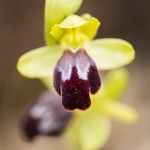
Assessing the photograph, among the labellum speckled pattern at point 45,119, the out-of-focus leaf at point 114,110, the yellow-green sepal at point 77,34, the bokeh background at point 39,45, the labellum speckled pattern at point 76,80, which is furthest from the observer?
the bokeh background at point 39,45

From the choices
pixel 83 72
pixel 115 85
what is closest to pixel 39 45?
pixel 115 85

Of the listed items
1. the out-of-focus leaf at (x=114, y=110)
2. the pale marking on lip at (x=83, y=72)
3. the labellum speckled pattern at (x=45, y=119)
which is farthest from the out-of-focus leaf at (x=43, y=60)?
the out-of-focus leaf at (x=114, y=110)

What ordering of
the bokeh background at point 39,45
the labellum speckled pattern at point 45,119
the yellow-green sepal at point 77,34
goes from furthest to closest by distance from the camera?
the bokeh background at point 39,45, the labellum speckled pattern at point 45,119, the yellow-green sepal at point 77,34


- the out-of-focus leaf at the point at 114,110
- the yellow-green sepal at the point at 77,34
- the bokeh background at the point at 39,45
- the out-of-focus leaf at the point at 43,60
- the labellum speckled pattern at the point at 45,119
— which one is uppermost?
the yellow-green sepal at the point at 77,34

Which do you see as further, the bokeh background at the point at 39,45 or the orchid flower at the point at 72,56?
the bokeh background at the point at 39,45

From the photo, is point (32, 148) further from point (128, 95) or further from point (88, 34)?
point (88, 34)

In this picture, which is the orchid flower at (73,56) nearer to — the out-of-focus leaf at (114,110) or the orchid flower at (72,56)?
the orchid flower at (72,56)

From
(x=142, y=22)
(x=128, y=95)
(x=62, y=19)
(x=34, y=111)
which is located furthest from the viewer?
(x=142, y=22)

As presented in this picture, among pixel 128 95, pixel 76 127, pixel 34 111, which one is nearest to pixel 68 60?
pixel 34 111
